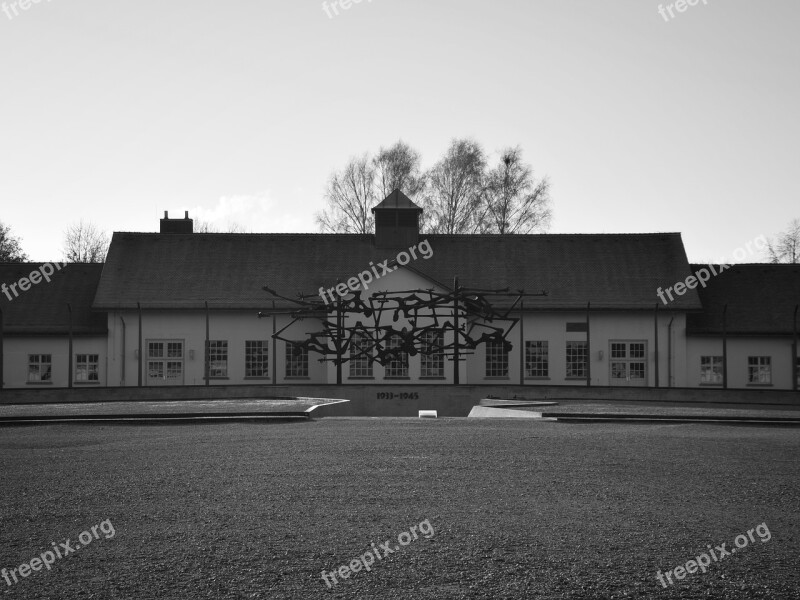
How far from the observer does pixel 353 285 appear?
4334 centimetres

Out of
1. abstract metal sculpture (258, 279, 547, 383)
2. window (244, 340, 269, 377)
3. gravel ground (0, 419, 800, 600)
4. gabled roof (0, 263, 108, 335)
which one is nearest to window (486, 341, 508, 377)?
abstract metal sculpture (258, 279, 547, 383)

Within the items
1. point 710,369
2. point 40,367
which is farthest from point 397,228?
point 40,367

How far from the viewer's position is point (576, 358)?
1673 inches

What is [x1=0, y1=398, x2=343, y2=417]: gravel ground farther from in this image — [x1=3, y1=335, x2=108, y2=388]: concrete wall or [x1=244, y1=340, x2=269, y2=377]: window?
[x1=3, y1=335, x2=108, y2=388]: concrete wall

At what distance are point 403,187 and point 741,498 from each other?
4638cm

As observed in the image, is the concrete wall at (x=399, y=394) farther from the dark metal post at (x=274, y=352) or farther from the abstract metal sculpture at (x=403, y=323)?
the dark metal post at (x=274, y=352)

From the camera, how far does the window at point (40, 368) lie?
4219 cm

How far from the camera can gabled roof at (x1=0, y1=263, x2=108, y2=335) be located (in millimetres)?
42562

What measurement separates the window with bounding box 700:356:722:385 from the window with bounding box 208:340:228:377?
772 inches

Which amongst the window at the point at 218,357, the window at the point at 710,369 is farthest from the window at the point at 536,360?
the window at the point at 218,357

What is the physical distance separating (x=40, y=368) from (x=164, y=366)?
510 cm

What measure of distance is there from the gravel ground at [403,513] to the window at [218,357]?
2371cm

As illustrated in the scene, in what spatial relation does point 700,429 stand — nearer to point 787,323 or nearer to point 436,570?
point 436,570

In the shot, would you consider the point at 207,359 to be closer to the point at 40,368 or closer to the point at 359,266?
the point at 40,368
